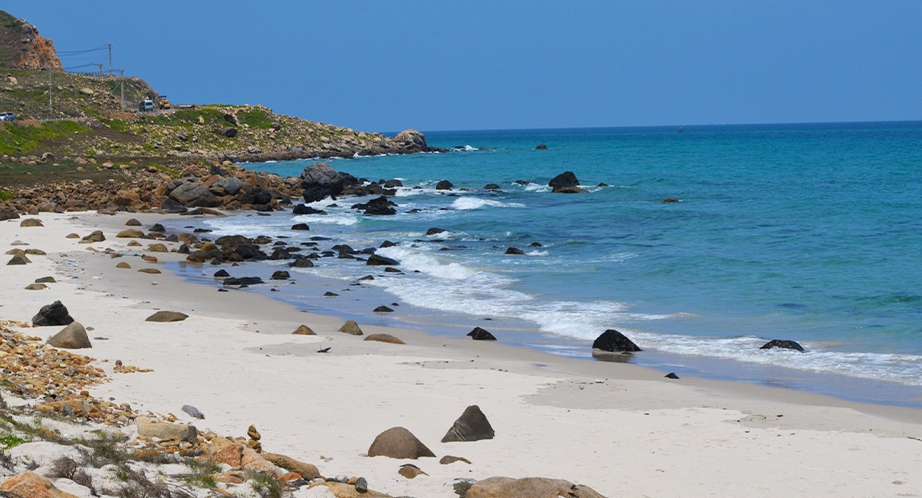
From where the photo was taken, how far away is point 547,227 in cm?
3341

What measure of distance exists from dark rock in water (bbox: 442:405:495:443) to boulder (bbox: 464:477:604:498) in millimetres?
1703

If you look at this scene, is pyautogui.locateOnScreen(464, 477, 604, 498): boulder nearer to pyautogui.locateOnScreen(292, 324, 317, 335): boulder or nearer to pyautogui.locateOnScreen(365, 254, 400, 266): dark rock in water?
pyautogui.locateOnScreen(292, 324, 317, 335): boulder

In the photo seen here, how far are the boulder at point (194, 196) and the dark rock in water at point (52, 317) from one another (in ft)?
88.7

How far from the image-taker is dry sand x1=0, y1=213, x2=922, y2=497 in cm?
758

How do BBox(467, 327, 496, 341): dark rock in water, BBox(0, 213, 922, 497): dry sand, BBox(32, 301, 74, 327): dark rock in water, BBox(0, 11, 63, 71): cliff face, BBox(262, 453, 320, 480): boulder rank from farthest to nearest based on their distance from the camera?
BBox(0, 11, 63, 71): cliff face → BBox(467, 327, 496, 341): dark rock in water → BBox(32, 301, 74, 327): dark rock in water → BBox(0, 213, 922, 497): dry sand → BBox(262, 453, 320, 480): boulder

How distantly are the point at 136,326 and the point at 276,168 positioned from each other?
196ft

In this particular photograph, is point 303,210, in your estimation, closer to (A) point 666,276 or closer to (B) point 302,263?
(B) point 302,263

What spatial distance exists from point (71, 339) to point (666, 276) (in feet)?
45.9

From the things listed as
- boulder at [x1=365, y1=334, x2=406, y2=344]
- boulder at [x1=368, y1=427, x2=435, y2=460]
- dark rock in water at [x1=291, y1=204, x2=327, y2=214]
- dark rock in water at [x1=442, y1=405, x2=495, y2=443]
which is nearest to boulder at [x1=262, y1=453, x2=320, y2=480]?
boulder at [x1=368, y1=427, x2=435, y2=460]

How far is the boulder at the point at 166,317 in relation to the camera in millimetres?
13953

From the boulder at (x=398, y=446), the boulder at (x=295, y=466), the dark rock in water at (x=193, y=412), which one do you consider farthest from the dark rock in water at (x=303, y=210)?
the boulder at (x=295, y=466)

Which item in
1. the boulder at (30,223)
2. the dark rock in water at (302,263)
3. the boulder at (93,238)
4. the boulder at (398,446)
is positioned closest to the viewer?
the boulder at (398,446)

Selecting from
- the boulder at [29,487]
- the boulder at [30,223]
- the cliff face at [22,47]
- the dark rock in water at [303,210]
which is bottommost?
the dark rock in water at [303,210]

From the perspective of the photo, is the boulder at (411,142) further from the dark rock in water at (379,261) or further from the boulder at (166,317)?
the boulder at (166,317)
